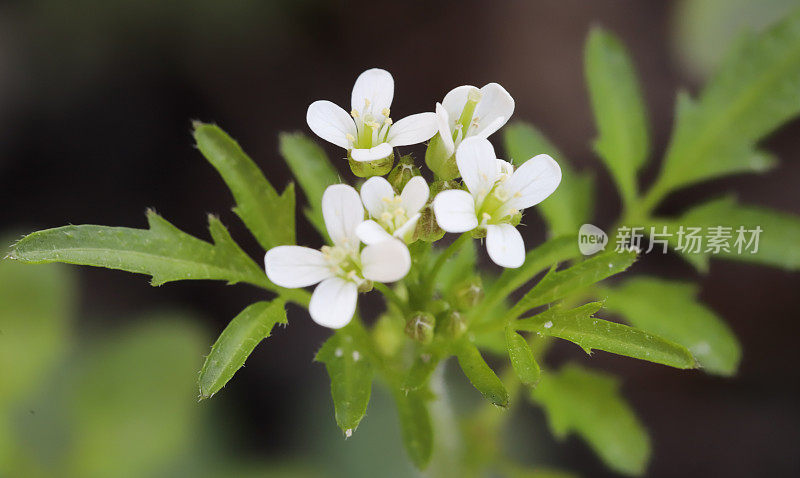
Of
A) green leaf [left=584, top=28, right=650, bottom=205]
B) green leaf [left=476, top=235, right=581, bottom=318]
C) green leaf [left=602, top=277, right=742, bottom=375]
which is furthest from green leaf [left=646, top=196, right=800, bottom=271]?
green leaf [left=476, top=235, right=581, bottom=318]

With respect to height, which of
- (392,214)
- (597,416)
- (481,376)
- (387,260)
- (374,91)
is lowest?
(597,416)

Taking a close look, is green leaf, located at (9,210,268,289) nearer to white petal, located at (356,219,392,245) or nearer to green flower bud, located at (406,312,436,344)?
green flower bud, located at (406,312,436,344)

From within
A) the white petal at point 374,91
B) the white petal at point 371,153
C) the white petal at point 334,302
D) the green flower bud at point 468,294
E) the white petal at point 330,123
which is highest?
the white petal at point 374,91

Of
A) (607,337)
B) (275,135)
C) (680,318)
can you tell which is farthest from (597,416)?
(275,135)

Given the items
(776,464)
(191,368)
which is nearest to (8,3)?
(191,368)

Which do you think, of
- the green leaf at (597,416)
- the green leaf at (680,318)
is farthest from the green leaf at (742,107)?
the green leaf at (597,416)

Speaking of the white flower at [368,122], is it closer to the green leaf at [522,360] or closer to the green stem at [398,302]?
the green stem at [398,302]

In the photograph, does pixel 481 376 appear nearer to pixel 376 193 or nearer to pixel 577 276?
pixel 577 276
